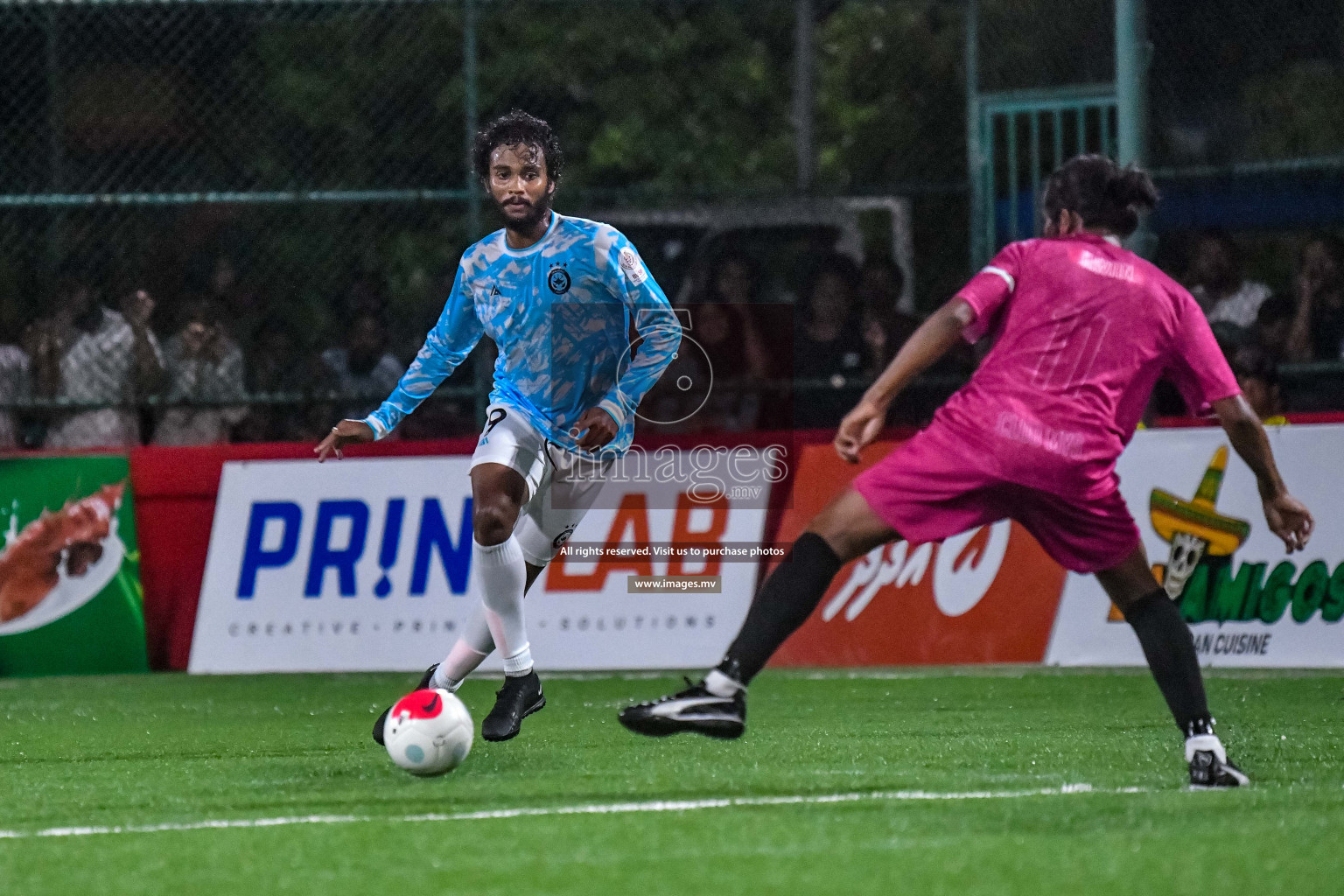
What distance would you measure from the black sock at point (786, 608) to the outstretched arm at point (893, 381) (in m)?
0.31

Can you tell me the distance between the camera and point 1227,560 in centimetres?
1017

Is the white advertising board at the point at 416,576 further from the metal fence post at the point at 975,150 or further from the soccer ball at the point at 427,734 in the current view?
the soccer ball at the point at 427,734

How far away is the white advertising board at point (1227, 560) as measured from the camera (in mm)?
10070

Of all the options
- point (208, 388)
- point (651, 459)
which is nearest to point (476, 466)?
point (651, 459)

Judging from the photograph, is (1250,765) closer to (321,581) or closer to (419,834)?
(419,834)

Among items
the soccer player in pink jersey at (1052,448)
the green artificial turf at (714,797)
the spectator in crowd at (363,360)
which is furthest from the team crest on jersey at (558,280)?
the spectator in crowd at (363,360)

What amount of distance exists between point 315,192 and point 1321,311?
18.6ft

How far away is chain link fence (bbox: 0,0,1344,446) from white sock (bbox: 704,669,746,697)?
6122 mm

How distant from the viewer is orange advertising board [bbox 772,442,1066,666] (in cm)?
1046

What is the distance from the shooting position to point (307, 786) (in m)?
6.30

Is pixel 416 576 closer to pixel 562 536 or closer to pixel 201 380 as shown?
pixel 201 380

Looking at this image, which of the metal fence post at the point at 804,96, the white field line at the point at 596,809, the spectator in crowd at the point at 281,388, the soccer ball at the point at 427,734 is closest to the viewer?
the white field line at the point at 596,809

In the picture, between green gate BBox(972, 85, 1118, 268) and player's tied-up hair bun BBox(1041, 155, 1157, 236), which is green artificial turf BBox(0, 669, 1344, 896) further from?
green gate BBox(972, 85, 1118, 268)

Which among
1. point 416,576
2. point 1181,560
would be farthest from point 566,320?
point 1181,560
